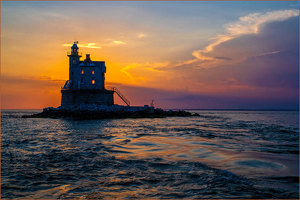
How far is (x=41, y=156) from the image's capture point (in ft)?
31.5

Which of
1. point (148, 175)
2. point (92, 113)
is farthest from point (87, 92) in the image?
point (148, 175)

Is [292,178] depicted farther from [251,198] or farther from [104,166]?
[104,166]

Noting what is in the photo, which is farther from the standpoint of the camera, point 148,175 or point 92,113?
point 92,113

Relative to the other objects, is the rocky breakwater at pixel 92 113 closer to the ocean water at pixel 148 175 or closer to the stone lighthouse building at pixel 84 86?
the stone lighthouse building at pixel 84 86

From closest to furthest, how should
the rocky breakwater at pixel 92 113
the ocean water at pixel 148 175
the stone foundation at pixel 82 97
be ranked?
1. the ocean water at pixel 148 175
2. the rocky breakwater at pixel 92 113
3. the stone foundation at pixel 82 97

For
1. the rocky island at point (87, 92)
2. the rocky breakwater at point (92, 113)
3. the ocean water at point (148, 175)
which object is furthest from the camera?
the rocky island at point (87, 92)

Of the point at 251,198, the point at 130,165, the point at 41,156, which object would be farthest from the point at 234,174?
the point at 41,156

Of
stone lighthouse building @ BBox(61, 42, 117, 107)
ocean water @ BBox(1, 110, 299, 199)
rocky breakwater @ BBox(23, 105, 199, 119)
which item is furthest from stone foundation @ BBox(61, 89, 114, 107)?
ocean water @ BBox(1, 110, 299, 199)

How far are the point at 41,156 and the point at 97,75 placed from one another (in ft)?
147

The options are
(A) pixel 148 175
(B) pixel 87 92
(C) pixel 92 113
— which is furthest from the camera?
(B) pixel 87 92

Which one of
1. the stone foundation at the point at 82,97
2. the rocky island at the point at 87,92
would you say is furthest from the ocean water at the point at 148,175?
the stone foundation at the point at 82,97

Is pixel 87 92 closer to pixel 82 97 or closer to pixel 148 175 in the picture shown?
pixel 82 97

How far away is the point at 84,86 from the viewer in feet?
172

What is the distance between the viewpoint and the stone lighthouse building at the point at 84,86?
51.7 m
